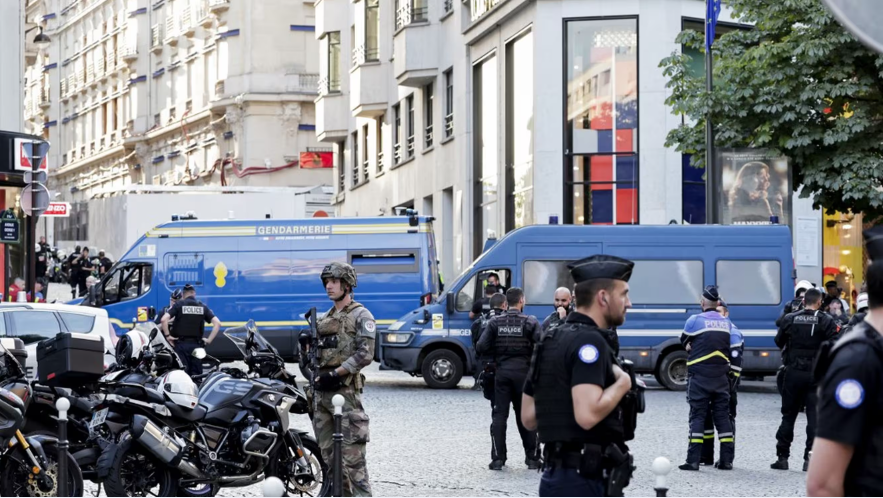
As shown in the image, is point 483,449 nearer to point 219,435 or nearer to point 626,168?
point 219,435

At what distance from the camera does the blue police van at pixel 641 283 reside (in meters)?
23.0

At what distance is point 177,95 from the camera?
236 ft

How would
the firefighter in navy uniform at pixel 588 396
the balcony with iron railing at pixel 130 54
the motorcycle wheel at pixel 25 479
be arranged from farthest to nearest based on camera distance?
the balcony with iron railing at pixel 130 54 < the motorcycle wheel at pixel 25 479 < the firefighter in navy uniform at pixel 588 396

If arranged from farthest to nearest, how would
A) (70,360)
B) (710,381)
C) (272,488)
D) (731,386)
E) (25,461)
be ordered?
(731,386) → (710,381) → (70,360) → (25,461) → (272,488)

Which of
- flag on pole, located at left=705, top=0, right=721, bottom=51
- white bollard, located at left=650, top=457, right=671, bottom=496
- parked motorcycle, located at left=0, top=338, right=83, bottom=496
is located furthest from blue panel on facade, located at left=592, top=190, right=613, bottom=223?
white bollard, located at left=650, top=457, right=671, bottom=496

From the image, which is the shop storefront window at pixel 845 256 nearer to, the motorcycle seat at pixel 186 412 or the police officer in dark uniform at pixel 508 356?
the police officer in dark uniform at pixel 508 356

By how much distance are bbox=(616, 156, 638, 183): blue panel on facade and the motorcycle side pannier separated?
2141cm

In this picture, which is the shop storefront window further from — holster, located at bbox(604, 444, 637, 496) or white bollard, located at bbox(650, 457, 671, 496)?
holster, located at bbox(604, 444, 637, 496)

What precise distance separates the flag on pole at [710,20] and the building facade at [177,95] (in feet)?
92.2

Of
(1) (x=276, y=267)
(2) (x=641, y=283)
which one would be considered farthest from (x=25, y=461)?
(1) (x=276, y=267)

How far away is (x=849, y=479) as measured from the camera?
428 cm

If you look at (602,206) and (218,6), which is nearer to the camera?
(602,206)

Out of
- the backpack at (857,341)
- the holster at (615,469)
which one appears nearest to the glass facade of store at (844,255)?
the holster at (615,469)

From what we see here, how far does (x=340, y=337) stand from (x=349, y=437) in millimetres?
669
